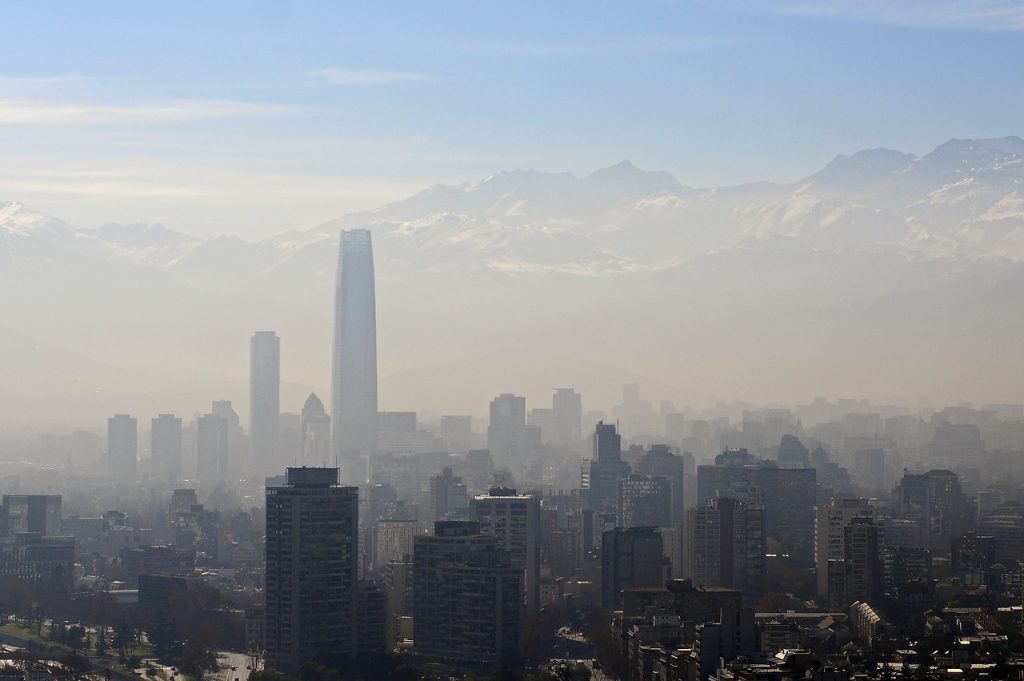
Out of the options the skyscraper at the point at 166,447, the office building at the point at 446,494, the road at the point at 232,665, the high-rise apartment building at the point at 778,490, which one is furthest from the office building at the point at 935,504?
the skyscraper at the point at 166,447


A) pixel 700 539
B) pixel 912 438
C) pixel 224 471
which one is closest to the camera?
pixel 700 539

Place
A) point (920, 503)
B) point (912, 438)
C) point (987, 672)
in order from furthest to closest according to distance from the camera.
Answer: point (912, 438) < point (920, 503) < point (987, 672)

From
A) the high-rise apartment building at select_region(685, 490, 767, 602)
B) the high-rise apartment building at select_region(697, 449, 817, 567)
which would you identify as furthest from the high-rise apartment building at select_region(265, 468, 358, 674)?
the high-rise apartment building at select_region(697, 449, 817, 567)

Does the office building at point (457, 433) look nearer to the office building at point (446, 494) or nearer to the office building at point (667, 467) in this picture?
the office building at point (446, 494)

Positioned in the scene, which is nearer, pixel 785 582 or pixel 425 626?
pixel 425 626

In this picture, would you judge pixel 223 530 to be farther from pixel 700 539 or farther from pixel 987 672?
pixel 987 672

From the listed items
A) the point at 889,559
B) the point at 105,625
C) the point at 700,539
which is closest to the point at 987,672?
the point at 889,559

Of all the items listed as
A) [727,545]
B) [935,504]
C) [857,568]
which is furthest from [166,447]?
[857,568]
